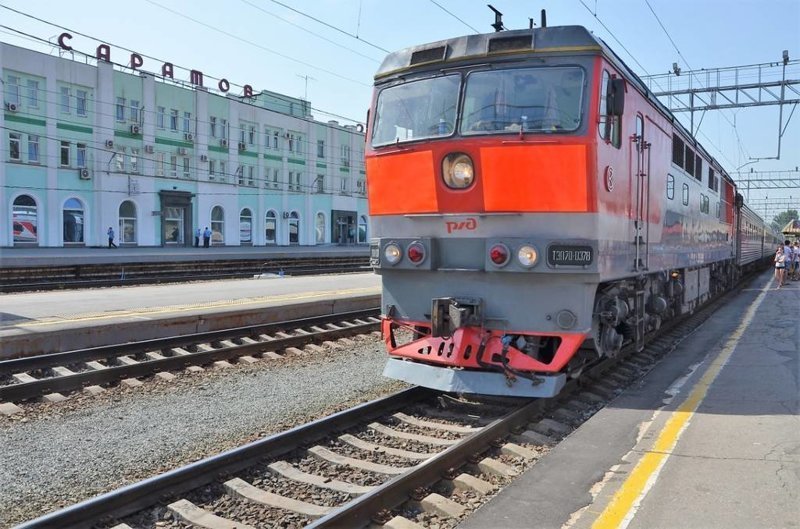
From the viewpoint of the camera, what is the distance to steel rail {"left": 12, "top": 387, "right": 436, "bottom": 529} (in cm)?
371

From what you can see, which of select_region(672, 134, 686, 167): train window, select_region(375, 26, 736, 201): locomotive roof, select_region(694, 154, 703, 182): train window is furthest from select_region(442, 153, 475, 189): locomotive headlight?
select_region(694, 154, 703, 182): train window

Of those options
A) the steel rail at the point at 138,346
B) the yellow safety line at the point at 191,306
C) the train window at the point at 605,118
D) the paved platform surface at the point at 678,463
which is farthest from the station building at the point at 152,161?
the paved platform surface at the point at 678,463

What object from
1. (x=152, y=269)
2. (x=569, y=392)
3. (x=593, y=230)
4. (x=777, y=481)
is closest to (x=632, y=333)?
(x=569, y=392)

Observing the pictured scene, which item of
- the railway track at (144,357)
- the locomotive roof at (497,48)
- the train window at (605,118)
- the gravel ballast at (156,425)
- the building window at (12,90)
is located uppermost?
the building window at (12,90)

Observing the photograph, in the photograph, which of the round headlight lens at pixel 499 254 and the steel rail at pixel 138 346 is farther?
the steel rail at pixel 138 346

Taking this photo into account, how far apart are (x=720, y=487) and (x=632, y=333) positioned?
3838 mm

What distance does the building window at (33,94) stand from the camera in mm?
34281

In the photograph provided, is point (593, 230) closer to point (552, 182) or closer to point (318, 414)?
point (552, 182)

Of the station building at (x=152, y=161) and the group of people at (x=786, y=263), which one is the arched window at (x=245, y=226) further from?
the group of people at (x=786, y=263)

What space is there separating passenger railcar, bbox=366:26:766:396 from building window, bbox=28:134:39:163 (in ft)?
111

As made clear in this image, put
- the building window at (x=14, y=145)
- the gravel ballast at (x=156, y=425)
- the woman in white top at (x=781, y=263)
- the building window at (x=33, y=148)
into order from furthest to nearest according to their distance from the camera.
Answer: the building window at (x=33, y=148)
the building window at (x=14, y=145)
the woman in white top at (x=781, y=263)
the gravel ballast at (x=156, y=425)

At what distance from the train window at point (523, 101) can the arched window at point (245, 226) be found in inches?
1665

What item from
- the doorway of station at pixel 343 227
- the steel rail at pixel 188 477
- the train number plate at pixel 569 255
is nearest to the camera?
the steel rail at pixel 188 477

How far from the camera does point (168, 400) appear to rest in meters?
6.84
